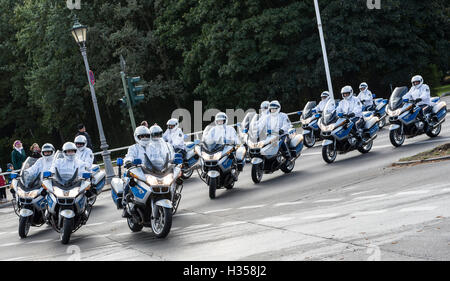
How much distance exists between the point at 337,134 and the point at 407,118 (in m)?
2.28

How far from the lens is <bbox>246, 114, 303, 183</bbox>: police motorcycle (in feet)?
49.6

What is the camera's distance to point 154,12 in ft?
135

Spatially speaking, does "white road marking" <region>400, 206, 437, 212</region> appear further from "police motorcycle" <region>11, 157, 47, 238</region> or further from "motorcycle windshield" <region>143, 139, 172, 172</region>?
"police motorcycle" <region>11, 157, 47, 238</region>

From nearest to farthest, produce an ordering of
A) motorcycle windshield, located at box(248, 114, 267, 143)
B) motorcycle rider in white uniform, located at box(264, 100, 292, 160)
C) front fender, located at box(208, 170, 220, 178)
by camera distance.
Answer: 1. front fender, located at box(208, 170, 220, 178)
2. motorcycle windshield, located at box(248, 114, 267, 143)
3. motorcycle rider in white uniform, located at box(264, 100, 292, 160)

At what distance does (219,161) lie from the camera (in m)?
13.9

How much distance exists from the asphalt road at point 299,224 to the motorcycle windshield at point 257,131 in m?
1.11

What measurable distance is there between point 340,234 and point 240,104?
2825cm

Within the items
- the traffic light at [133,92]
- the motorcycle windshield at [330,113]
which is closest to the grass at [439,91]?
the motorcycle windshield at [330,113]

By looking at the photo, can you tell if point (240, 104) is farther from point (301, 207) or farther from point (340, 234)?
point (340, 234)

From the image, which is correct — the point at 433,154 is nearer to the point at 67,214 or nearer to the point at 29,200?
the point at 67,214

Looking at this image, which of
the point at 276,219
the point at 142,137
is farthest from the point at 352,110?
the point at 142,137

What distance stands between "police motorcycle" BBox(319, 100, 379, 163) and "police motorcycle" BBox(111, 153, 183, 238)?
6495 millimetres

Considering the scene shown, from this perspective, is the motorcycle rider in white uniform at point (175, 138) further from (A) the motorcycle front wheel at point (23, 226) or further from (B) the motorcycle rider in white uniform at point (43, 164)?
(A) the motorcycle front wheel at point (23, 226)

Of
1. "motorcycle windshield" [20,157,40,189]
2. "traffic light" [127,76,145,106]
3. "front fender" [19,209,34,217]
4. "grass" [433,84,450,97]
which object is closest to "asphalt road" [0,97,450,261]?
"front fender" [19,209,34,217]
